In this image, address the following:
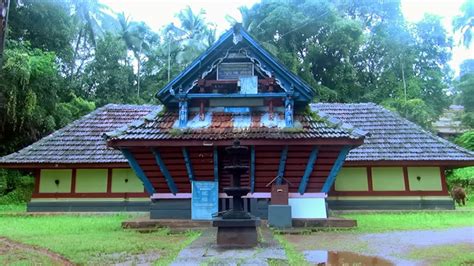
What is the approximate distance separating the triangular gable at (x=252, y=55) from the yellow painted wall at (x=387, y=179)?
597cm

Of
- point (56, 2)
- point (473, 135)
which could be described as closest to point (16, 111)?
point (56, 2)

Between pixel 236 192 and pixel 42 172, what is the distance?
11.2 metres

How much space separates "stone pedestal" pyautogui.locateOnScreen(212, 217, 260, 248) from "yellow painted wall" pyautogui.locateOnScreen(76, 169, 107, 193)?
31.6 feet

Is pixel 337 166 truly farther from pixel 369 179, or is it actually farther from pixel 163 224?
pixel 369 179

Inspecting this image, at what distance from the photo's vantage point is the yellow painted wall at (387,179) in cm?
1550

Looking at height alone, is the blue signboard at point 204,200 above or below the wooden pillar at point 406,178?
below

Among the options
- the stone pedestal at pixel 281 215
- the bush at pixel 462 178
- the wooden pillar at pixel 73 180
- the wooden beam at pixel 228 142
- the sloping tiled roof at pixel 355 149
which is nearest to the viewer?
the stone pedestal at pixel 281 215

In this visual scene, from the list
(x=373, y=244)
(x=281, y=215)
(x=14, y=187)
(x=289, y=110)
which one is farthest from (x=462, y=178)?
(x=14, y=187)

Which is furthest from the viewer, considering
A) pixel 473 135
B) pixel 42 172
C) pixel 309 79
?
pixel 309 79

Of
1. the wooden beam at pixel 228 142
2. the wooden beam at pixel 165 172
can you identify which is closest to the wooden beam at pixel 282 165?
the wooden beam at pixel 228 142

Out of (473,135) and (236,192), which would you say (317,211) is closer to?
(236,192)

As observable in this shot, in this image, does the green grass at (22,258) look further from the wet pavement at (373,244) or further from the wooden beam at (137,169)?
the wooden beam at (137,169)

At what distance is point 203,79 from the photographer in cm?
1135

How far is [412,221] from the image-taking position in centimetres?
1180
